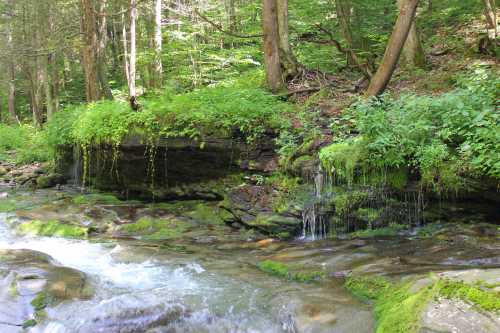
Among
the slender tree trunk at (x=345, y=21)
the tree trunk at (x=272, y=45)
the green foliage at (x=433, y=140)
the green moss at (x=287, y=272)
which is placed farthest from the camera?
the slender tree trunk at (x=345, y=21)

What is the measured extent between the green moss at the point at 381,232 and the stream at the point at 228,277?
0.26 m

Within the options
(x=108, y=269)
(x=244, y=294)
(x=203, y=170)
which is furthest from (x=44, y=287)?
(x=203, y=170)

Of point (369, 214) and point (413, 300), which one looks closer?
point (413, 300)

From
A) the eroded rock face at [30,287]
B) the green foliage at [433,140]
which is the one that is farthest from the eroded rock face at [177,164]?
the eroded rock face at [30,287]

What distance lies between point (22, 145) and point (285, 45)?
16.1 meters

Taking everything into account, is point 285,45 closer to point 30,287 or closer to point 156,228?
point 156,228

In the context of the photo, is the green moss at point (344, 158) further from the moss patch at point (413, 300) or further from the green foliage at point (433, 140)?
the moss patch at point (413, 300)

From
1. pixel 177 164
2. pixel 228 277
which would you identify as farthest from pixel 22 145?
pixel 228 277

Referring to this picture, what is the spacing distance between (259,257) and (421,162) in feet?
10.4

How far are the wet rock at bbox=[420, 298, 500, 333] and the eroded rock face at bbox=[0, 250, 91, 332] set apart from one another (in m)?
4.09

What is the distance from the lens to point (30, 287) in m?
5.52

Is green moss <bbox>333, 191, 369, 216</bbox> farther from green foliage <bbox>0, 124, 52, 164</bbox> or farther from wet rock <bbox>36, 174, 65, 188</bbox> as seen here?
green foliage <bbox>0, 124, 52, 164</bbox>

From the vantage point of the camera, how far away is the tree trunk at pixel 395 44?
9383 mm

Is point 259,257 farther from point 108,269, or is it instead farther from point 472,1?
point 472,1
